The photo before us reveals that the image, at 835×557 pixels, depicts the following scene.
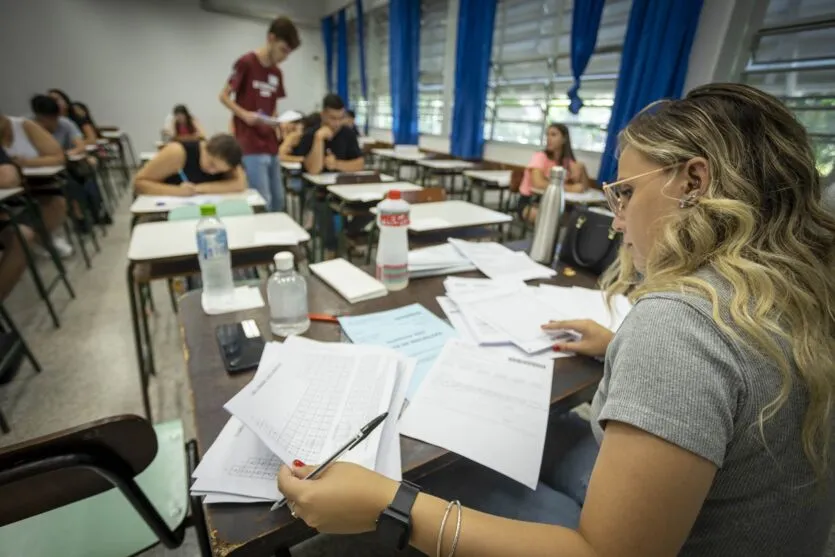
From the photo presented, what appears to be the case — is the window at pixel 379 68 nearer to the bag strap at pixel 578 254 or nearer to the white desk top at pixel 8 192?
the white desk top at pixel 8 192

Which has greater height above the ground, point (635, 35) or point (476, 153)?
point (635, 35)

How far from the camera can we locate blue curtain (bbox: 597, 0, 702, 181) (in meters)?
3.07

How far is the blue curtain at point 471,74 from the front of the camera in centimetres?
485

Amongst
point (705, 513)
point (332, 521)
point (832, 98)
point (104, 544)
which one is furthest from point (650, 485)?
point (832, 98)

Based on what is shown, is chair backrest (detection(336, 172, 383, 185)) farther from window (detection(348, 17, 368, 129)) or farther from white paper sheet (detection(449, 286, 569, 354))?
window (detection(348, 17, 368, 129))

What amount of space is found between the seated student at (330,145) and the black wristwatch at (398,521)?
3.52 meters

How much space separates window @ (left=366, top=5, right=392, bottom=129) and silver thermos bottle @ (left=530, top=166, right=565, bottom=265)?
24.4 feet

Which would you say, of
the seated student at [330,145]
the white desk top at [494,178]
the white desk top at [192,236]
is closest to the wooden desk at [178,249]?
the white desk top at [192,236]

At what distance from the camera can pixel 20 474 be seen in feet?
1.72

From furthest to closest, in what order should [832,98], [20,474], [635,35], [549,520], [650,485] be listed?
1. [635,35]
2. [832,98]
3. [549,520]
4. [20,474]
5. [650,485]

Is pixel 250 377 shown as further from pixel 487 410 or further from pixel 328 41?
pixel 328 41

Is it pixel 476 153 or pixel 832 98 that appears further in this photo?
pixel 476 153

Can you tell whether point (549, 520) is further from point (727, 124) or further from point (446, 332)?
point (727, 124)

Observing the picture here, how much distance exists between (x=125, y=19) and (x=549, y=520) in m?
10.4
